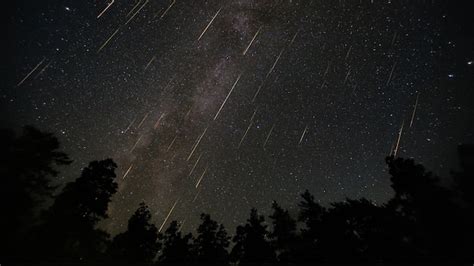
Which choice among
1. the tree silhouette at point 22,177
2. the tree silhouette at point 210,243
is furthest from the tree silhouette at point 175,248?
the tree silhouette at point 22,177

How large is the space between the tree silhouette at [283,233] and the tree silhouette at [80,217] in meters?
13.9

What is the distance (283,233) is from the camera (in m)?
29.7

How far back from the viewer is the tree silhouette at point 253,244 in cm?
2998

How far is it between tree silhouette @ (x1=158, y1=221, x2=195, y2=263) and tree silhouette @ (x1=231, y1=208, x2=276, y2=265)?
15.7 ft

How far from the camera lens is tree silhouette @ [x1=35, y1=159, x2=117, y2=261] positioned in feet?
72.0

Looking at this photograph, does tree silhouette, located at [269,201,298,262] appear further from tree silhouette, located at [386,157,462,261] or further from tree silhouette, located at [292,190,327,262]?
tree silhouette, located at [386,157,462,261]

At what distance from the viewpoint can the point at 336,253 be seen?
2394 centimetres

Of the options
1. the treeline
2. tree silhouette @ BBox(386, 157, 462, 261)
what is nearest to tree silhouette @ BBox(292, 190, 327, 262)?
the treeline

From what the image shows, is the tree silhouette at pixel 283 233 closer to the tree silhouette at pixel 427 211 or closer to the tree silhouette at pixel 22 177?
the tree silhouette at pixel 427 211

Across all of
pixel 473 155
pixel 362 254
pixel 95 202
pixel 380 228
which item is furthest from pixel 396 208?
pixel 95 202

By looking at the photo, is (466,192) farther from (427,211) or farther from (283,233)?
(283,233)

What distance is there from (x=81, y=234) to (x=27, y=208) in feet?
13.8

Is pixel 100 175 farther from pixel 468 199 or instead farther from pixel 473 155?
pixel 473 155

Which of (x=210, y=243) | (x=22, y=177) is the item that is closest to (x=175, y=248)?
(x=210, y=243)
